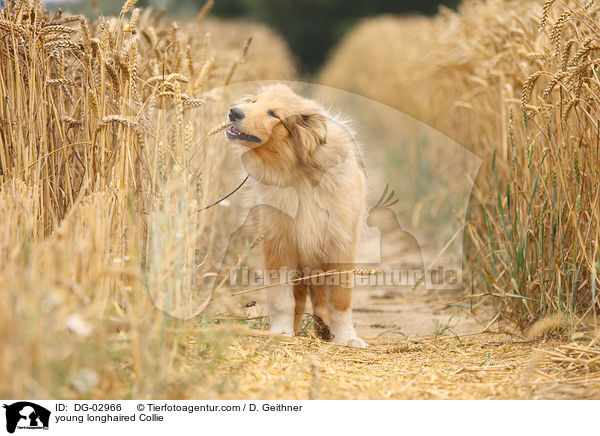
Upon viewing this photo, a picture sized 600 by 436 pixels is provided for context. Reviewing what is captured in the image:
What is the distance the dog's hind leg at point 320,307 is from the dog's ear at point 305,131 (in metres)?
0.87

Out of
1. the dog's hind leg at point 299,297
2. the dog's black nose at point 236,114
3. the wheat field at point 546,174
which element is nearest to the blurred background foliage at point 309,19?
the wheat field at point 546,174

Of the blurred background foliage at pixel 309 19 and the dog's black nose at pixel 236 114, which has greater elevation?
the blurred background foliage at pixel 309 19

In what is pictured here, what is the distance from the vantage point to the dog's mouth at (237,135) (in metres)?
2.84

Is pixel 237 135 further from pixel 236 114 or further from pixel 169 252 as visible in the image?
pixel 169 252

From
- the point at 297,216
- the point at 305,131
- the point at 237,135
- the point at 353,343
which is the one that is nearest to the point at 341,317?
the point at 353,343

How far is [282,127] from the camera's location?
9.75 feet

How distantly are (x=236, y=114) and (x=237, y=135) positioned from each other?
106mm

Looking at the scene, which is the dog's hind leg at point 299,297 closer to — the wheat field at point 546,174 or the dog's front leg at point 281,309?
the dog's front leg at point 281,309
